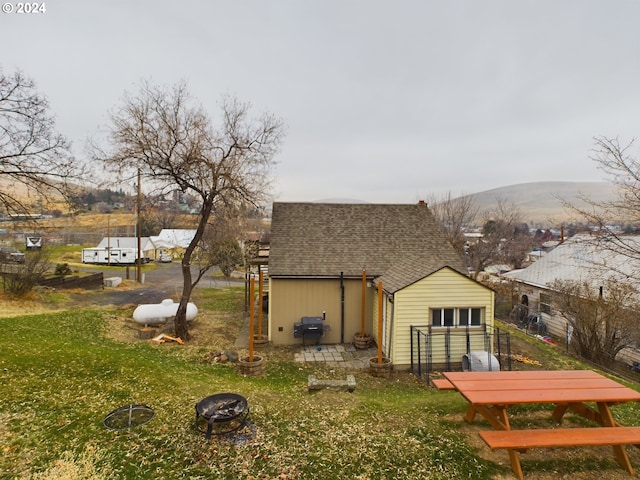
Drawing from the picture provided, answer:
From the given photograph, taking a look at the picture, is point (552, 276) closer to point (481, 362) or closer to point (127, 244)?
point (481, 362)

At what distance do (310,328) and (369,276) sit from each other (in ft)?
10.3

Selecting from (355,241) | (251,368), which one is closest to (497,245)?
(355,241)

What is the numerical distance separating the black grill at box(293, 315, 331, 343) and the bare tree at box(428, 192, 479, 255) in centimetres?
2279

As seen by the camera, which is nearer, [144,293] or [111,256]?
[144,293]

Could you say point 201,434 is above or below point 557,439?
below

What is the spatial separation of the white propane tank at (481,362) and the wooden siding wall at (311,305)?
4.39 m

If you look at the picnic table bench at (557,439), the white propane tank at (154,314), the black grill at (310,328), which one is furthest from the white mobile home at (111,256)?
the picnic table bench at (557,439)

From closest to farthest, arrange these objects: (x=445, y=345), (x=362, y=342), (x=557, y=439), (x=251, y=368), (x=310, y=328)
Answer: (x=557, y=439) → (x=251, y=368) → (x=445, y=345) → (x=310, y=328) → (x=362, y=342)

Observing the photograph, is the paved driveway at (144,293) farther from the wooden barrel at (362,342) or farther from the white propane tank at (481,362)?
the white propane tank at (481,362)

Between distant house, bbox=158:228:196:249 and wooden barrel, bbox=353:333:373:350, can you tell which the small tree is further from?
distant house, bbox=158:228:196:249

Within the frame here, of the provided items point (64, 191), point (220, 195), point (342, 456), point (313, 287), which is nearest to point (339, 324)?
point (313, 287)

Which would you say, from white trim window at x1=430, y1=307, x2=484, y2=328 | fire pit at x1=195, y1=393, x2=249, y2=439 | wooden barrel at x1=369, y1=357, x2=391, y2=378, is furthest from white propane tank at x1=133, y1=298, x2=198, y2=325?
white trim window at x1=430, y1=307, x2=484, y2=328

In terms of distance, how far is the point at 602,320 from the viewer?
1576 centimetres

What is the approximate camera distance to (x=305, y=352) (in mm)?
13328
